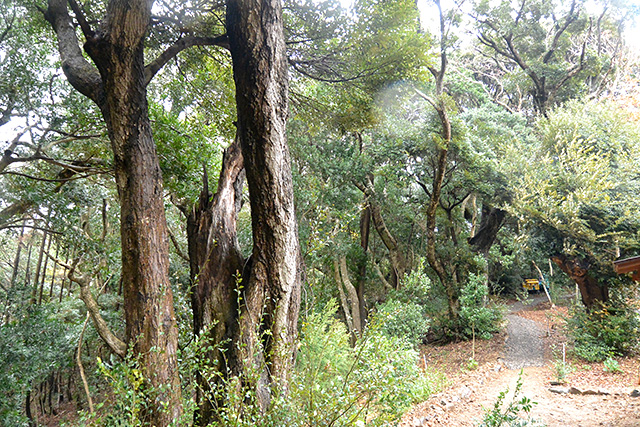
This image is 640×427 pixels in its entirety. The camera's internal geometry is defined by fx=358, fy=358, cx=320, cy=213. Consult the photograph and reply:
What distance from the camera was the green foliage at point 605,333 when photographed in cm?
728

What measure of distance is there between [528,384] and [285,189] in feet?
21.6

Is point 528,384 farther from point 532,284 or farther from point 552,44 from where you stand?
point 532,284

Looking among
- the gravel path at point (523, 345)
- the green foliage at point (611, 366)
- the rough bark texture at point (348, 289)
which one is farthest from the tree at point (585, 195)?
the rough bark texture at point (348, 289)

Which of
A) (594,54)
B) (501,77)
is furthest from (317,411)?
(501,77)

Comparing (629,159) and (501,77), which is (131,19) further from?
(501,77)

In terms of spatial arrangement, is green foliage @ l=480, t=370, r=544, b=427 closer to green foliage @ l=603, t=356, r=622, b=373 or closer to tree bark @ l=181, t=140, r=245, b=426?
tree bark @ l=181, t=140, r=245, b=426

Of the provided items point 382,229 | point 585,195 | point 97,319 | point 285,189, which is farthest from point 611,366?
point 97,319

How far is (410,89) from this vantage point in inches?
244

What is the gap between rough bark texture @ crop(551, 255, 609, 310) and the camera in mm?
7957

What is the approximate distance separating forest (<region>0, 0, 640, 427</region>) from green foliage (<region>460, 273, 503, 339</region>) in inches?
2.9

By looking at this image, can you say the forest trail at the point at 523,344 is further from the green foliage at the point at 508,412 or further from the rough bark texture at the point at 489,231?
the green foliage at the point at 508,412

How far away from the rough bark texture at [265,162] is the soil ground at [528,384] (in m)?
1.92

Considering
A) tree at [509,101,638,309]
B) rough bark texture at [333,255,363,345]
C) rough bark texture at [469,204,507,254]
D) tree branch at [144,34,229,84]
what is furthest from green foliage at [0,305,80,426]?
rough bark texture at [469,204,507,254]

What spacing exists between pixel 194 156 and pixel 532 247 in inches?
309
